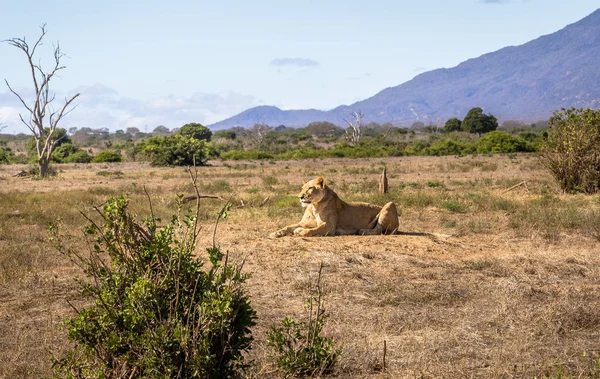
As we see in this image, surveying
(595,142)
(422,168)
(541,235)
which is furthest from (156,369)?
(422,168)

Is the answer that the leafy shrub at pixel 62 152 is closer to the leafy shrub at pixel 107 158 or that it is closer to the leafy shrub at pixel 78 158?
the leafy shrub at pixel 78 158

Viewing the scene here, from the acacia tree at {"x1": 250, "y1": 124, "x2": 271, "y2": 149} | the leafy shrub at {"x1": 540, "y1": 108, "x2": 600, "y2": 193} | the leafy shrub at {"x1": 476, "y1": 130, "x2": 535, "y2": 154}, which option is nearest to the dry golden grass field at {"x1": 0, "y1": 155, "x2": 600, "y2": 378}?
the leafy shrub at {"x1": 540, "y1": 108, "x2": 600, "y2": 193}

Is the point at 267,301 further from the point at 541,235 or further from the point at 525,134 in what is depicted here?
the point at 525,134

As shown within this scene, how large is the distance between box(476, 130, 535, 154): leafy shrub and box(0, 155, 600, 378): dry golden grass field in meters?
29.3

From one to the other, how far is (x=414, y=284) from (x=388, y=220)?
3556 millimetres

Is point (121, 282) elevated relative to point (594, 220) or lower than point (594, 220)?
elevated

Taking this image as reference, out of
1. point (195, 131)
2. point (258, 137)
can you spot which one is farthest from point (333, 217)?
point (258, 137)

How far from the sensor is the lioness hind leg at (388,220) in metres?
12.5

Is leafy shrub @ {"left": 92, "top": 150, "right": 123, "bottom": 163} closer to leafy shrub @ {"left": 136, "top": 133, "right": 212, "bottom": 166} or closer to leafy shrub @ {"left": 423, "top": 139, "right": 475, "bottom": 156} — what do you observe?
leafy shrub @ {"left": 136, "top": 133, "right": 212, "bottom": 166}

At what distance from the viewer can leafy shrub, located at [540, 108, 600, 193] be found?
61.3 feet

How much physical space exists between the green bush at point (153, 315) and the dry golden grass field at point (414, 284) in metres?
0.74

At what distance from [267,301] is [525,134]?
202 ft

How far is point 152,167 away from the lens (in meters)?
37.7

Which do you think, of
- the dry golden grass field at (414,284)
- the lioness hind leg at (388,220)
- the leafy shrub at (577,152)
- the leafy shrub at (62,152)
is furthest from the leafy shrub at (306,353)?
the leafy shrub at (62,152)
